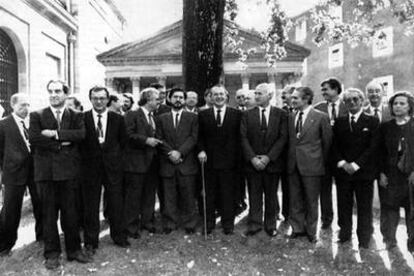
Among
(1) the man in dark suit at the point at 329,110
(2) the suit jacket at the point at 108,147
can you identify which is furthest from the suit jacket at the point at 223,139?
(1) the man in dark suit at the point at 329,110

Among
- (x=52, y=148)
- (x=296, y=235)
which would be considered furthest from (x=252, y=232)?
(x=52, y=148)

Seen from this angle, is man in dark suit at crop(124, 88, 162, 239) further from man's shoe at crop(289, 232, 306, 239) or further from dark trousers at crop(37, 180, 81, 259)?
man's shoe at crop(289, 232, 306, 239)

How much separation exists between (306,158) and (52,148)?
3299 mm

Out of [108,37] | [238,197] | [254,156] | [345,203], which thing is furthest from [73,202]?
[108,37]

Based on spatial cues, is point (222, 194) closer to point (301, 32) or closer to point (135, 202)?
point (135, 202)

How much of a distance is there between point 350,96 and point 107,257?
12.4 feet

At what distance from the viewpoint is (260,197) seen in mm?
5930

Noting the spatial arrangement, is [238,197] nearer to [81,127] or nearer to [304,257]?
[304,257]

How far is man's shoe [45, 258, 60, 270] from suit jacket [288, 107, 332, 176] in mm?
3346

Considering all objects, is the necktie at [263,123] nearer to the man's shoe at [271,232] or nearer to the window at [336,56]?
the man's shoe at [271,232]

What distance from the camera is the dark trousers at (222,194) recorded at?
5949mm

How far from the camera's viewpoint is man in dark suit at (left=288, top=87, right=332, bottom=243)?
18.8 ft

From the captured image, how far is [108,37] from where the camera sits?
32.2 m

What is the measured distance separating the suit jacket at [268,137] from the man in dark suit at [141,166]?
1259mm
